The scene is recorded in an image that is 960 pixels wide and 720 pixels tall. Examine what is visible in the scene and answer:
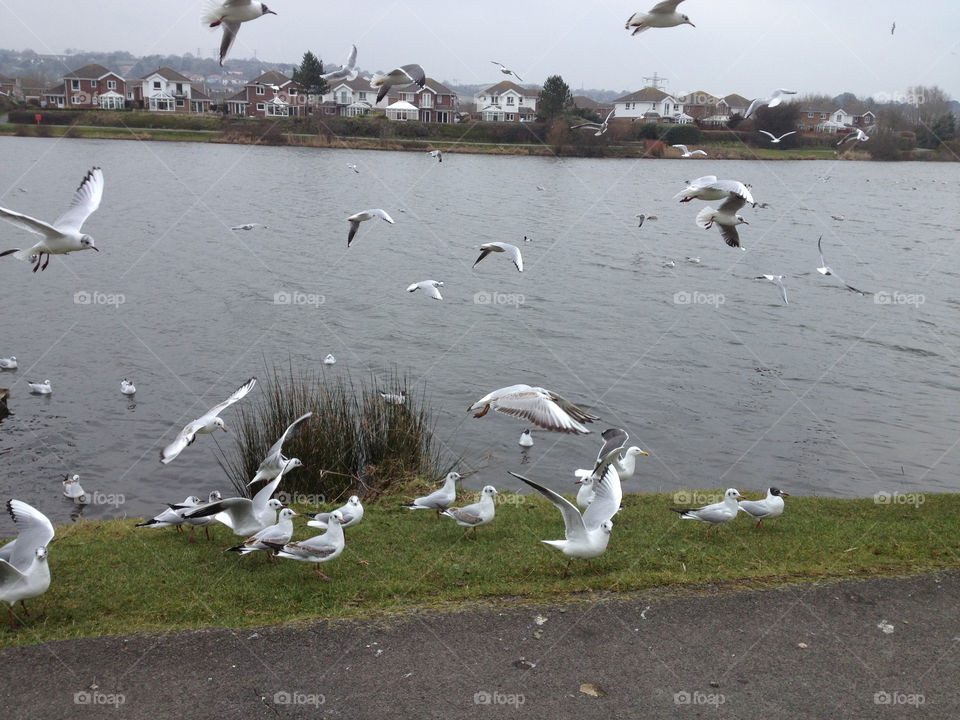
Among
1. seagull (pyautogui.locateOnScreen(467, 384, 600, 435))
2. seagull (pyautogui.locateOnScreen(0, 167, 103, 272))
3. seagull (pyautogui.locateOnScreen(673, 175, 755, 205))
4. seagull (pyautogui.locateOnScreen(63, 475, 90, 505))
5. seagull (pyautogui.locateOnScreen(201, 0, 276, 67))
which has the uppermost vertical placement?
seagull (pyautogui.locateOnScreen(201, 0, 276, 67))

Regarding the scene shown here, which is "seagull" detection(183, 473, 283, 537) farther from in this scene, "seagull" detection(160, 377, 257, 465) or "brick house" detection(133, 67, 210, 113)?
"brick house" detection(133, 67, 210, 113)

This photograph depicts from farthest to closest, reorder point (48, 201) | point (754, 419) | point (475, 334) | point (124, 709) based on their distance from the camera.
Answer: point (48, 201) < point (475, 334) < point (754, 419) < point (124, 709)

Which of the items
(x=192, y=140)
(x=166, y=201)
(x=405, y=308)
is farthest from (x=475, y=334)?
(x=192, y=140)

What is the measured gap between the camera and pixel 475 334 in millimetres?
21359

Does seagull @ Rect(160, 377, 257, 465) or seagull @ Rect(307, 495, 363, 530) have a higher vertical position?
seagull @ Rect(160, 377, 257, 465)

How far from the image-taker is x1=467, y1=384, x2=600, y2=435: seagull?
26.1 ft

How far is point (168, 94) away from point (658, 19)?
8517 centimetres

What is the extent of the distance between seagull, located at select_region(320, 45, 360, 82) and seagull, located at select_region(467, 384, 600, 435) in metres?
8.90

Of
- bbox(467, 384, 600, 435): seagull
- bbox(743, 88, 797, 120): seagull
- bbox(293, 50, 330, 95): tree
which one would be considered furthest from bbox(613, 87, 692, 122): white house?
bbox(467, 384, 600, 435): seagull

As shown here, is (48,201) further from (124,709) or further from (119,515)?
(124,709)

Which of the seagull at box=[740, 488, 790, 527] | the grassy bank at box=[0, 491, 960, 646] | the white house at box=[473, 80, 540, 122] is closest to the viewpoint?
the grassy bank at box=[0, 491, 960, 646]

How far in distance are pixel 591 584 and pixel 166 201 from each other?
3536cm

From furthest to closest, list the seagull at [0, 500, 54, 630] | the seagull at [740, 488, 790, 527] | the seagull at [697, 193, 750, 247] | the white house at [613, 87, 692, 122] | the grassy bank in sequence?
the white house at [613, 87, 692, 122] → the seagull at [697, 193, 750, 247] → the seagull at [740, 488, 790, 527] → the grassy bank → the seagull at [0, 500, 54, 630]

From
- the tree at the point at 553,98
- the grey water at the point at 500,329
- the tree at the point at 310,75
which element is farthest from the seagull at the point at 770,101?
the tree at the point at 553,98
